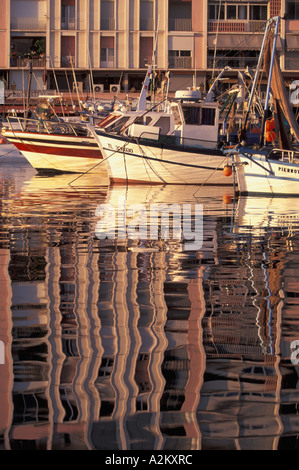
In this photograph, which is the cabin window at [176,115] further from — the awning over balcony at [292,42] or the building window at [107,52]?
the awning over balcony at [292,42]

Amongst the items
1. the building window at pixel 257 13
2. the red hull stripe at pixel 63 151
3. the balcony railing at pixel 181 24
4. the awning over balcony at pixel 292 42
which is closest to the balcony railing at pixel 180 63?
the balcony railing at pixel 181 24

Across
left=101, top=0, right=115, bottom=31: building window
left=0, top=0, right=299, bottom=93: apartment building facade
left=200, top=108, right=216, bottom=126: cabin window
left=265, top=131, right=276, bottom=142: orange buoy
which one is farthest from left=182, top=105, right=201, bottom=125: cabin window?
left=101, top=0, right=115, bottom=31: building window

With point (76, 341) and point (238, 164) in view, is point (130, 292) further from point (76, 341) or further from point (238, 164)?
point (238, 164)

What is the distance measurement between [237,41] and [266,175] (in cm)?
4176

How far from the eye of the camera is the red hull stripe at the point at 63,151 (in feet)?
132

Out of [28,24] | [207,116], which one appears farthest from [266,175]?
[28,24]

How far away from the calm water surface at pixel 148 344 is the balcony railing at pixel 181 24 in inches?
2192

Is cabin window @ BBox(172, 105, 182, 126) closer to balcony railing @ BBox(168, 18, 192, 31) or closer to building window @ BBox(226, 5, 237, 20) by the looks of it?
balcony railing @ BBox(168, 18, 192, 31)

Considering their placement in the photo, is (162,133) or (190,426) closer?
(190,426)

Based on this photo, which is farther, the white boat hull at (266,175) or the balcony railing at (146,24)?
the balcony railing at (146,24)

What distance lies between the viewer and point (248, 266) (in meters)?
12.0

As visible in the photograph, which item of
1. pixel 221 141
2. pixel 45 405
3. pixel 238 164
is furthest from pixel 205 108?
pixel 45 405
